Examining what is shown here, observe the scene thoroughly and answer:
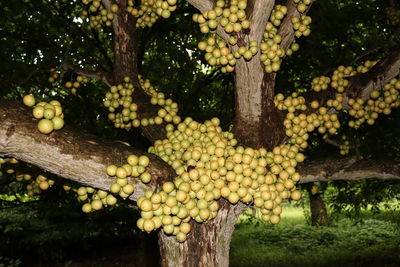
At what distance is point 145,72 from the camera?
23.8 feet

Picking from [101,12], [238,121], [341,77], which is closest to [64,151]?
[238,121]

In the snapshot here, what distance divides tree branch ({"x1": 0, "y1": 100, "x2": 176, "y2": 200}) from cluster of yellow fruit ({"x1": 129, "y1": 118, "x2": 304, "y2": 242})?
0.62ft

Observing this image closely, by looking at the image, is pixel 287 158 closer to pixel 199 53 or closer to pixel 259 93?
pixel 259 93

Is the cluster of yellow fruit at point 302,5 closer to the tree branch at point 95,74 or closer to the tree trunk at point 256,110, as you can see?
the tree trunk at point 256,110

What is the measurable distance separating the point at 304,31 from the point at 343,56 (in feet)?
12.1

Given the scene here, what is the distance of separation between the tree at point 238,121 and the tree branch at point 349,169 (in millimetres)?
10

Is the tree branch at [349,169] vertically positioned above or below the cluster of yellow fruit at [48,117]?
below

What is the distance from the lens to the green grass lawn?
10266 millimetres

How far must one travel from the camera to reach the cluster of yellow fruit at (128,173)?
6.55ft

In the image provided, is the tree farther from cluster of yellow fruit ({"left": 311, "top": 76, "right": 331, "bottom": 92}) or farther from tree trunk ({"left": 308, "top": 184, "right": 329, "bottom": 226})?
tree trunk ({"left": 308, "top": 184, "right": 329, "bottom": 226})

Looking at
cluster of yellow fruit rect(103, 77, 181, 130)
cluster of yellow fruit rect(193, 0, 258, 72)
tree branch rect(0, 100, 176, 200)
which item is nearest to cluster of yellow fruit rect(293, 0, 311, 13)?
cluster of yellow fruit rect(193, 0, 258, 72)

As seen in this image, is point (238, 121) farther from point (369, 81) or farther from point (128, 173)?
point (369, 81)

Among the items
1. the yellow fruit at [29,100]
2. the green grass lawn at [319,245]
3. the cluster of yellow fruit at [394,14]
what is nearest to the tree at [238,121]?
the yellow fruit at [29,100]

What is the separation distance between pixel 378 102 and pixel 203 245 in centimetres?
254
